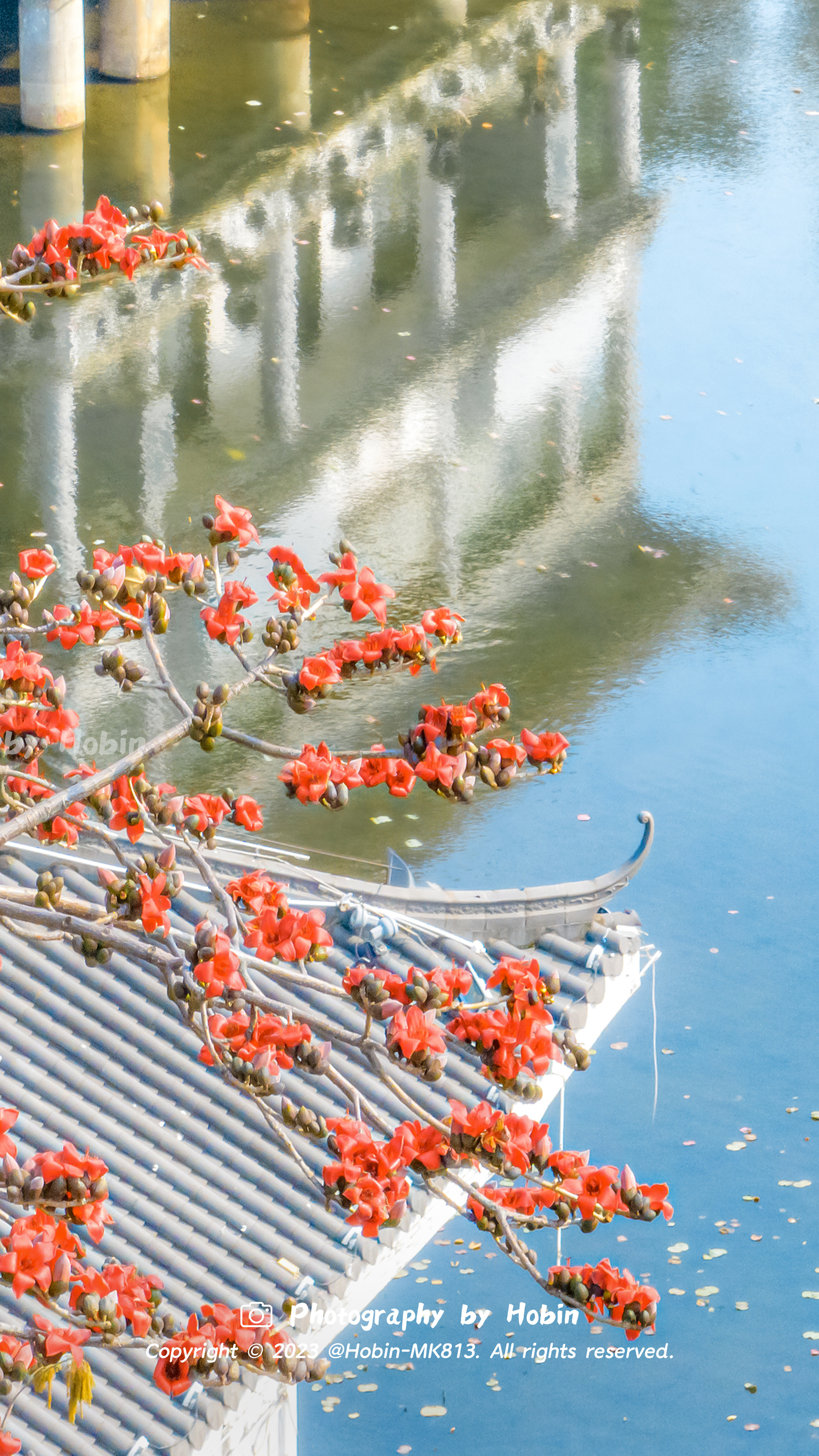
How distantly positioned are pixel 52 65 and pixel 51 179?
1421 millimetres

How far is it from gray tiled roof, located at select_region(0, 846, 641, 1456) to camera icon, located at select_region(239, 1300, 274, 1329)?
1.8 inches

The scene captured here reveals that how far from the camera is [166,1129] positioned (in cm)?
779

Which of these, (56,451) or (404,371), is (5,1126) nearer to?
(56,451)

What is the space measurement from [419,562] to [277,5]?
15304mm

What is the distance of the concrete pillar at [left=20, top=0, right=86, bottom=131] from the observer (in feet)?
72.5

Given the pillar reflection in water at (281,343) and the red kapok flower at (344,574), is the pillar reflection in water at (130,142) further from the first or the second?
the red kapok flower at (344,574)

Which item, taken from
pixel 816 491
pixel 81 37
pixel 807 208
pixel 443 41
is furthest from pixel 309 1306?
pixel 443 41

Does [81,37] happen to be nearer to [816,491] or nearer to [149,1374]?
[816,491]

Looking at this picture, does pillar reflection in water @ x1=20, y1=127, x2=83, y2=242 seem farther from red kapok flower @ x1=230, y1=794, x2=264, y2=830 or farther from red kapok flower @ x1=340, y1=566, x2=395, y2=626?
red kapok flower @ x1=340, y1=566, x2=395, y2=626

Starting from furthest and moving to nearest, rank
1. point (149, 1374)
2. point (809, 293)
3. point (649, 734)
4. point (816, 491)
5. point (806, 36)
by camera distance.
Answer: point (806, 36)
point (809, 293)
point (816, 491)
point (649, 734)
point (149, 1374)

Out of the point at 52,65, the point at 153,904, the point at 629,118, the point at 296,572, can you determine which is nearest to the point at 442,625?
the point at 296,572

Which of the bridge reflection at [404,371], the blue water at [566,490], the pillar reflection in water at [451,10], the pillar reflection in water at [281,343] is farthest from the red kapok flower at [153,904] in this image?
the pillar reflection in water at [451,10]

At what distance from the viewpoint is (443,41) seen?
96.7ft

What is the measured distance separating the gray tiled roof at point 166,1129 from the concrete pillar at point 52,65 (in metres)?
16.7
